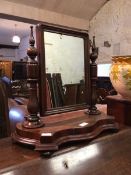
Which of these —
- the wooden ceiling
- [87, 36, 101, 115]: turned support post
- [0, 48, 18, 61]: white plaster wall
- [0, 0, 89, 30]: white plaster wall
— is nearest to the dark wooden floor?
[87, 36, 101, 115]: turned support post

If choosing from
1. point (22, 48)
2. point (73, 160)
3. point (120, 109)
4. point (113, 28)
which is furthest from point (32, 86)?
point (22, 48)

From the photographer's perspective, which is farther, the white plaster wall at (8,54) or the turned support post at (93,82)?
the white plaster wall at (8,54)

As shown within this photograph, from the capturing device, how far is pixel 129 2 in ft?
13.4

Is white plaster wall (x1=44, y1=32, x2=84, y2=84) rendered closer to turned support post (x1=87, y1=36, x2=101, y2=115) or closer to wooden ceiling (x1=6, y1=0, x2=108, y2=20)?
turned support post (x1=87, y1=36, x2=101, y2=115)

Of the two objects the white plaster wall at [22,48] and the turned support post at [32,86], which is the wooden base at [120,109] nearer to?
the turned support post at [32,86]

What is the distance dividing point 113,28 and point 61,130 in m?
4.11

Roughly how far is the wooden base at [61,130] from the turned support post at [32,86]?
0.10 feet

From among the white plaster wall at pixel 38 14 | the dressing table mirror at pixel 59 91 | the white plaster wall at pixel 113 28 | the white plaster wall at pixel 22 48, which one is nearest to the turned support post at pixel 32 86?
the dressing table mirror at pixel 59 91

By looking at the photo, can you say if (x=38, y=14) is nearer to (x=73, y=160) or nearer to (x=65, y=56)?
(x=65, y=56)

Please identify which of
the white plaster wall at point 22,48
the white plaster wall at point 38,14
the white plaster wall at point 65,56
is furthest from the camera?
the white plaster wall at point 22,48

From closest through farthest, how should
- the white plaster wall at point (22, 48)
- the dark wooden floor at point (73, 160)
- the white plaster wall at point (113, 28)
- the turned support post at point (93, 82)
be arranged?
the dark wooden floor at point (73, 160) < the turned support post at point (93, 82) < the white plaster wall at point (113, 28) < the white plaster wall at point (22, 48)

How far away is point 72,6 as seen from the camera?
13.7 feet

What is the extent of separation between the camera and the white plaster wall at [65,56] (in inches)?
31.4

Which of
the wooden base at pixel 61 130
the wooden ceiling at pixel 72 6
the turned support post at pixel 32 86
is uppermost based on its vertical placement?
the wooden ceiling at pixel 72 6
